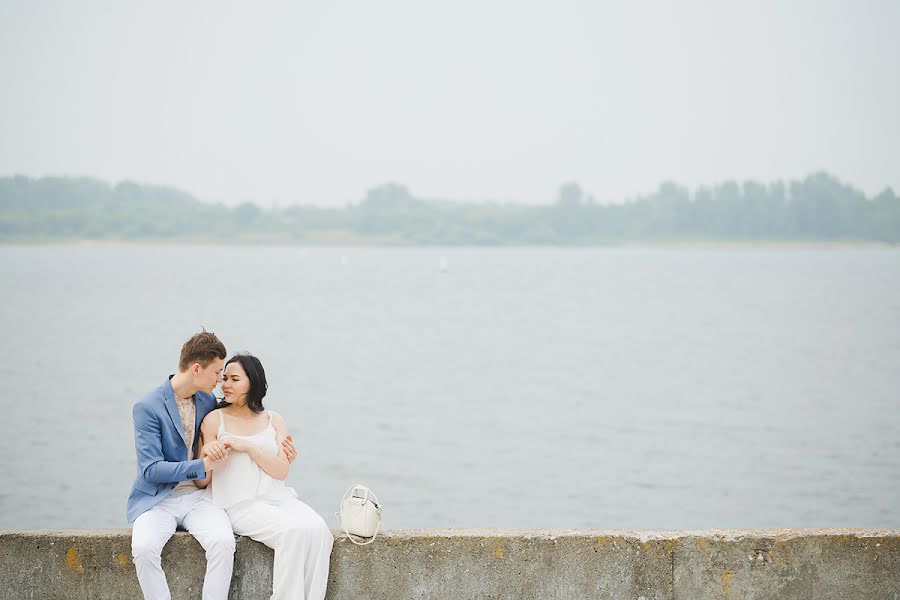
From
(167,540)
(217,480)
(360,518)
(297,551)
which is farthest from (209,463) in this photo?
(360,518)

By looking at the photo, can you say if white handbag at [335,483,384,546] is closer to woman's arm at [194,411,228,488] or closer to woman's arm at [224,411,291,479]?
woman's arm at [224,411,291,479]

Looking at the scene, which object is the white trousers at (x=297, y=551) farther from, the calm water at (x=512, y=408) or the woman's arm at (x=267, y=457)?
the calm water at (x=512, y=408)

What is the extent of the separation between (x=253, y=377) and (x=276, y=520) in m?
0.67

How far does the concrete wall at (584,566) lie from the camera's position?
4609 millimetres

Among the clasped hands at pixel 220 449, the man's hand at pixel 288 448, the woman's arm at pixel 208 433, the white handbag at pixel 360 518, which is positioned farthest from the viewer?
the man's hand at pixel 288 448

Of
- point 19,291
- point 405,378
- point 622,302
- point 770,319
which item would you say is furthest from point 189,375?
point 19,291

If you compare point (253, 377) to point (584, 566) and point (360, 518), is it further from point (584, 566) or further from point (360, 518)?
point (584, 566)

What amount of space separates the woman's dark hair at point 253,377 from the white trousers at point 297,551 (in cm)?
55

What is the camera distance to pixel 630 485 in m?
22.8

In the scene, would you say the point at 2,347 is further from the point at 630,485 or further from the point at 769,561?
the point at 769,561

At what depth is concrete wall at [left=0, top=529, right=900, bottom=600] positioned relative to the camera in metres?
4.61

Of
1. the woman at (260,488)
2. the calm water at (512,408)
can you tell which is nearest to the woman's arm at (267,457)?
the woman at (260,488)

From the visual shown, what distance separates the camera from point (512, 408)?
35.2m

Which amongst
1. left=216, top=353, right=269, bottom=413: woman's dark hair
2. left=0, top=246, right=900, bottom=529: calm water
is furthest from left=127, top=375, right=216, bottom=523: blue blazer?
left=0, top=246, right=900, bottom=529: calm water
